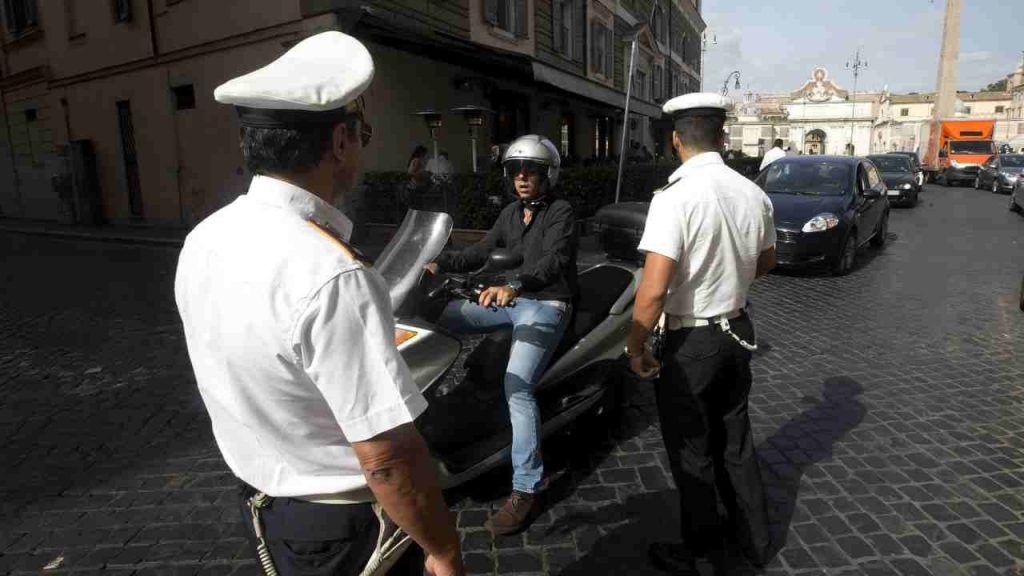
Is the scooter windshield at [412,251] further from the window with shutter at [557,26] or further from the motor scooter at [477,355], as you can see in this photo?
the window with shutter at [557,26]

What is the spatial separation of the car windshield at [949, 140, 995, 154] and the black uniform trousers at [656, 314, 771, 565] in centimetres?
3345

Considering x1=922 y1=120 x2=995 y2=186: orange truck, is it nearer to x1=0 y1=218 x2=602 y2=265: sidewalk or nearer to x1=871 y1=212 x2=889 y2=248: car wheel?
x1=871 y1=212 x2=889 y2=248: car wheel

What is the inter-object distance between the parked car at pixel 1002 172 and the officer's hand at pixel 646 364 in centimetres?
2483

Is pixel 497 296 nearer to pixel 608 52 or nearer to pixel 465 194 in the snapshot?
pixel 465 194

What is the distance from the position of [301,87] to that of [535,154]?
209 cm

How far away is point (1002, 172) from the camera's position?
2245 centimetres

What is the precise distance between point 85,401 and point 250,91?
452 cm

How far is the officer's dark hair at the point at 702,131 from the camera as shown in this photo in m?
2.49

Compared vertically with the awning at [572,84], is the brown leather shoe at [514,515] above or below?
below

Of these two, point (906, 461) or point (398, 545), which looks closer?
point (398, 545)

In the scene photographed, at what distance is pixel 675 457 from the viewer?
261 centimetres

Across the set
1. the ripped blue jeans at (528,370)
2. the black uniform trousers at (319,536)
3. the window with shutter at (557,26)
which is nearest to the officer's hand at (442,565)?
the black uniform trousers at (319,536)

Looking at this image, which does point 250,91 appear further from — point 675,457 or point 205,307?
point 675,457

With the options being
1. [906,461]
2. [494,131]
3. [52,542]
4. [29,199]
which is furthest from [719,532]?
[29,199]
